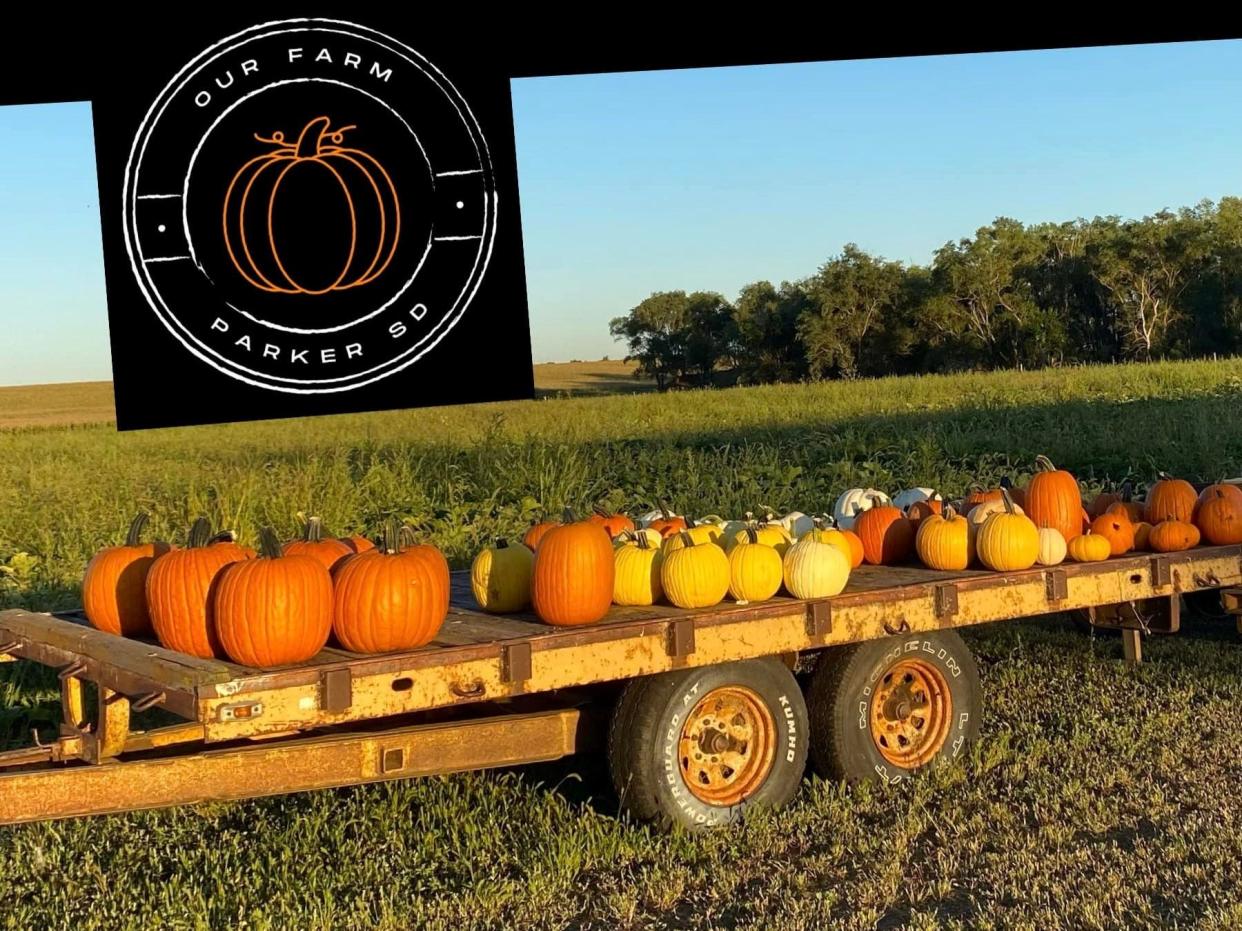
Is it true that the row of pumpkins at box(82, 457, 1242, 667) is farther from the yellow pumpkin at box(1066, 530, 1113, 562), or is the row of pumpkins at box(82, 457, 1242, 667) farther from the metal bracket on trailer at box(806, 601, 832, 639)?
the metal bracket on trailer at box(806, 601, 832, 639)

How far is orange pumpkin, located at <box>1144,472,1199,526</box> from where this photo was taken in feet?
21.1

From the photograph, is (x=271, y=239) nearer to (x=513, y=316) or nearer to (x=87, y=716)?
(x=513, y=316)

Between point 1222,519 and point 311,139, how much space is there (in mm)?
5184

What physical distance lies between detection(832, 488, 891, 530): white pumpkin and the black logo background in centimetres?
192

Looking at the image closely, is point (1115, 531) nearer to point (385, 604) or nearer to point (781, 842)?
point (781, 842)

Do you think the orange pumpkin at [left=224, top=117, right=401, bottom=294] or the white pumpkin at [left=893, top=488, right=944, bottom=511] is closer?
the orange pumpkin at [left=224, top=117, right=401, bottom=294]

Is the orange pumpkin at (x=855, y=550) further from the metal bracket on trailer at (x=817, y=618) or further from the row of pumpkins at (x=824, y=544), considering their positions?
the metal bracket on trailer at (x=817, y=618)

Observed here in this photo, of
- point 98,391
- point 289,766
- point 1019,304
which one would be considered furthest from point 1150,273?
point 98,391

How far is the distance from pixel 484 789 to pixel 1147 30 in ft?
15.5

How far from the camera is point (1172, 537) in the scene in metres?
6.23

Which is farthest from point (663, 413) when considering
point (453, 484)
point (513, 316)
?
point (513, 316)

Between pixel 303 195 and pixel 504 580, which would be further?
pixel 303 195

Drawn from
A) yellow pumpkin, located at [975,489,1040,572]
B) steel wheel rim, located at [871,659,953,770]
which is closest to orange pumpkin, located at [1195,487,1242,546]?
yellow pumpkin, located at [975,489,1040,572]

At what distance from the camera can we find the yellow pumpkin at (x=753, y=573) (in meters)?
5.03
